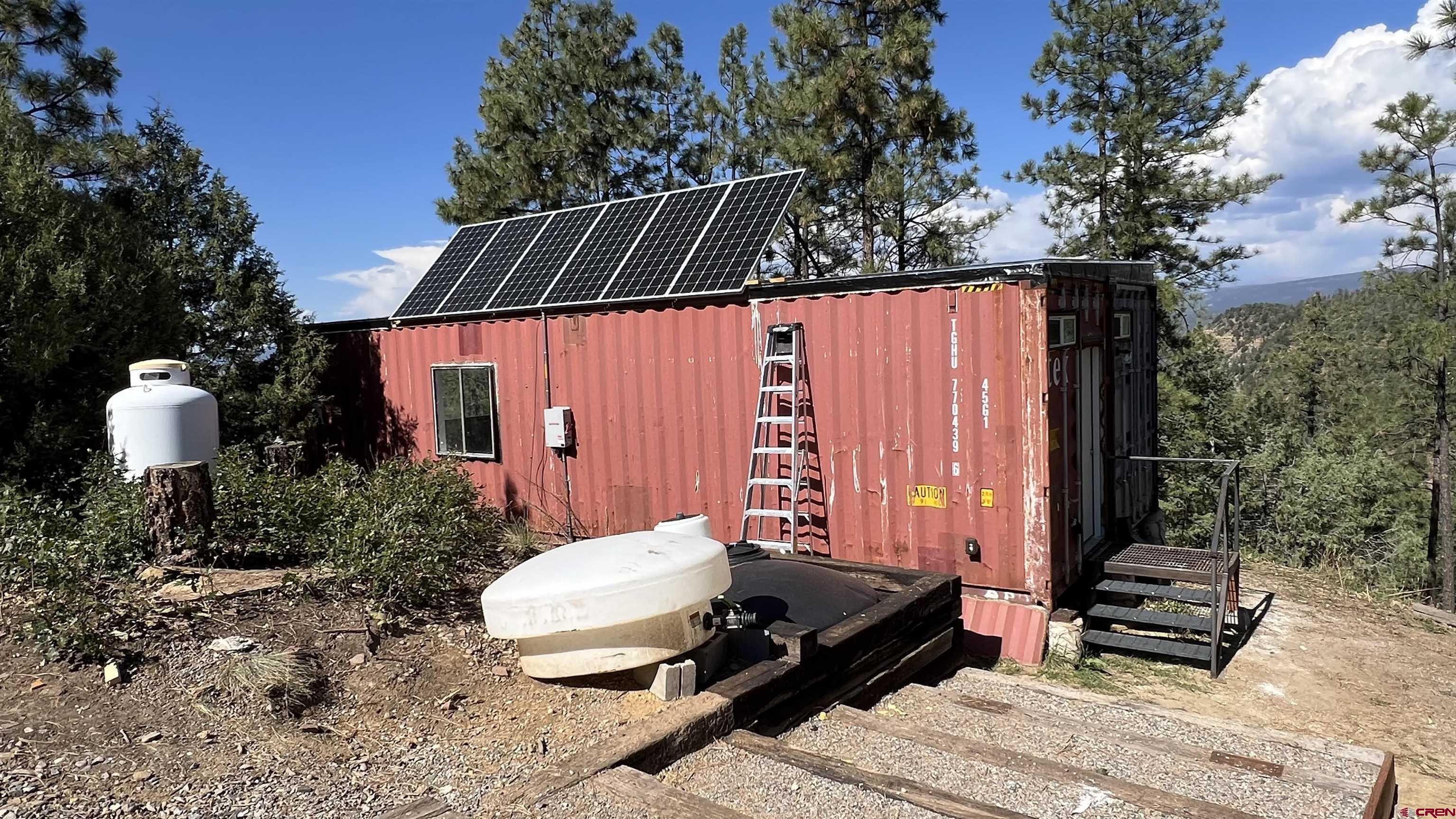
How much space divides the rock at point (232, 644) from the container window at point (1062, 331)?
5530mm

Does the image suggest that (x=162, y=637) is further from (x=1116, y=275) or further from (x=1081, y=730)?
(x=1116, y=275)

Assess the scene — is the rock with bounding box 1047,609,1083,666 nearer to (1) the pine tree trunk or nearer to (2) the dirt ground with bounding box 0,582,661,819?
(2) the dirt ground with bounding box 0,582,661,819

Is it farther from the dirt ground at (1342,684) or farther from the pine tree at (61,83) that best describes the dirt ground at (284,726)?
the pine tree at (61,83)

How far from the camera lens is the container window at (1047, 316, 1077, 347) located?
21.2 ft

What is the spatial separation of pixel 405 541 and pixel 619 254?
4769 mm

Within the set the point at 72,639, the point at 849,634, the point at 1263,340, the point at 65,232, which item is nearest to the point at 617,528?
the point at 849,634

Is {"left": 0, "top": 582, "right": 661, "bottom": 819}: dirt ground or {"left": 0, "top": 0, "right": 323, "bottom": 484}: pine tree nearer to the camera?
{"left": 0, "top": 582, "right": 661, "bottom": 819}: dirt ground

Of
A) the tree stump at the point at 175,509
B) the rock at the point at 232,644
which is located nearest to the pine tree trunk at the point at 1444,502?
the rock at the point at 232,644

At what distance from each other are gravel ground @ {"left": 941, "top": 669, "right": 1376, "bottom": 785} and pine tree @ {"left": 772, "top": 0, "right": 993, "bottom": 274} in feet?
38.6

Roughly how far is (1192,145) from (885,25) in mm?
6872

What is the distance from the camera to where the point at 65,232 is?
903 centimetres

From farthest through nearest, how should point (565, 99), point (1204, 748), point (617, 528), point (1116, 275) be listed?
point (565, 99), point (617, 528), point (1116, 275), point (1204, 748)

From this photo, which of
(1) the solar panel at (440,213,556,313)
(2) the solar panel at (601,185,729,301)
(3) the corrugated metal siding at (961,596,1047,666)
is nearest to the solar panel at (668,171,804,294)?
(2) the solar panel at (601,185,729,301)

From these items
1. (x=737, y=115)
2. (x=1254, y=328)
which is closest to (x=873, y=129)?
(x=737, y=115)
